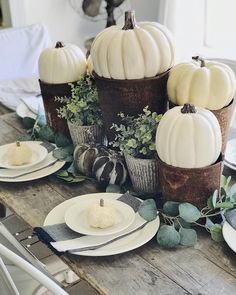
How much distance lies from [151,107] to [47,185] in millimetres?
351

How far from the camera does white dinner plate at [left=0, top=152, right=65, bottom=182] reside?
129cm

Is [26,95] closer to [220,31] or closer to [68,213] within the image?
[68,213]

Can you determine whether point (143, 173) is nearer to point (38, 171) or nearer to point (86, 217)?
point (86, 217)

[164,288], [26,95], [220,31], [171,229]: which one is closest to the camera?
[164,288]

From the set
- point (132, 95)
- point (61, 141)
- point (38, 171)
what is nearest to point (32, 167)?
point (38, 171)

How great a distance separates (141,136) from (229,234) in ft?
1.01

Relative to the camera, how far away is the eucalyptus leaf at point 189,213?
1.01 metres

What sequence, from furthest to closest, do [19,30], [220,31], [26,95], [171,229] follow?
[220,31]
[19,30]
[26,95]
[171,229]

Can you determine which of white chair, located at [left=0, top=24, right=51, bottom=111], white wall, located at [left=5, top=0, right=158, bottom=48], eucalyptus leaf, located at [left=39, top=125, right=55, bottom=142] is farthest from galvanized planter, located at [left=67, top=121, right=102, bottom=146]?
white wall, located at [left=5, top=0, right=158, bottom=48]

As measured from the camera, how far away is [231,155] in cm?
137

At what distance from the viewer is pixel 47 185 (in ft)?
4.23

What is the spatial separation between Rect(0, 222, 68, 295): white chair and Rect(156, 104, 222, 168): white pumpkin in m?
0.37

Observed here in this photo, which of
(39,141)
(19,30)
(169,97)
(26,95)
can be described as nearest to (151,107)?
(169,97)

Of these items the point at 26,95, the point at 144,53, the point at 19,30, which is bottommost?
the point at 26,95
